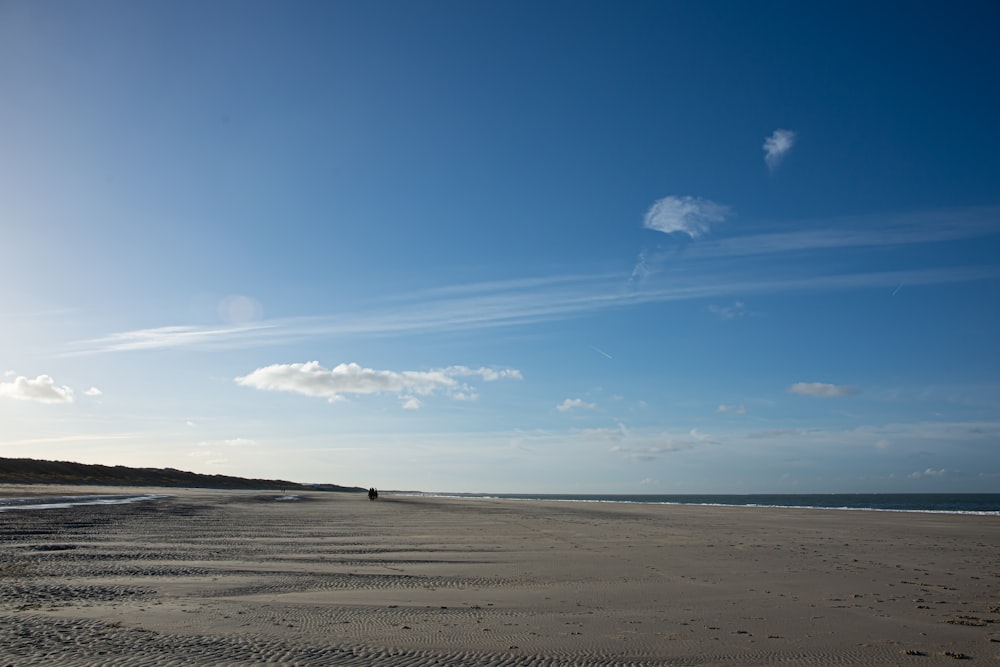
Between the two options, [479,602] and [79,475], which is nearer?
[479,602]

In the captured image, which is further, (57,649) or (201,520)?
(201,520)

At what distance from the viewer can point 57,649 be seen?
7.91m

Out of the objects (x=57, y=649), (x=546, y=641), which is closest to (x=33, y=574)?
(x=57, y=649)

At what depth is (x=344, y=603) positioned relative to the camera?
11.3 m

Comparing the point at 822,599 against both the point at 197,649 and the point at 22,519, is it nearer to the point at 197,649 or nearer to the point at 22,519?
the point at 197,649

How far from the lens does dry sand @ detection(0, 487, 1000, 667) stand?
847 cm

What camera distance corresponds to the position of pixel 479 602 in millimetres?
11758

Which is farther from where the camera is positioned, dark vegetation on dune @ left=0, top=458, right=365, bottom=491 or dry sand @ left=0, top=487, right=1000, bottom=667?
dark vegetation on dune @ left=0, top=458, right=365, bottom=491

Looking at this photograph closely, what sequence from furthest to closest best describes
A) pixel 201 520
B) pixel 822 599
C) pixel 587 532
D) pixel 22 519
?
1. pixel 201 520
2. pixel 587 532
3. pixel 22 519
4. pixel 822 599

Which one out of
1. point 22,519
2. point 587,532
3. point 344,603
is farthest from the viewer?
point 587,532

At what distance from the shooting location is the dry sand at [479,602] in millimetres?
8469

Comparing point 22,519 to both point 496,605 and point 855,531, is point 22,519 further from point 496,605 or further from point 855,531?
point 855,531

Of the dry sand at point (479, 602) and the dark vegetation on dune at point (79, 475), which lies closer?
the dry sand at point (479, 602)

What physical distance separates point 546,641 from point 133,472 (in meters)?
131
